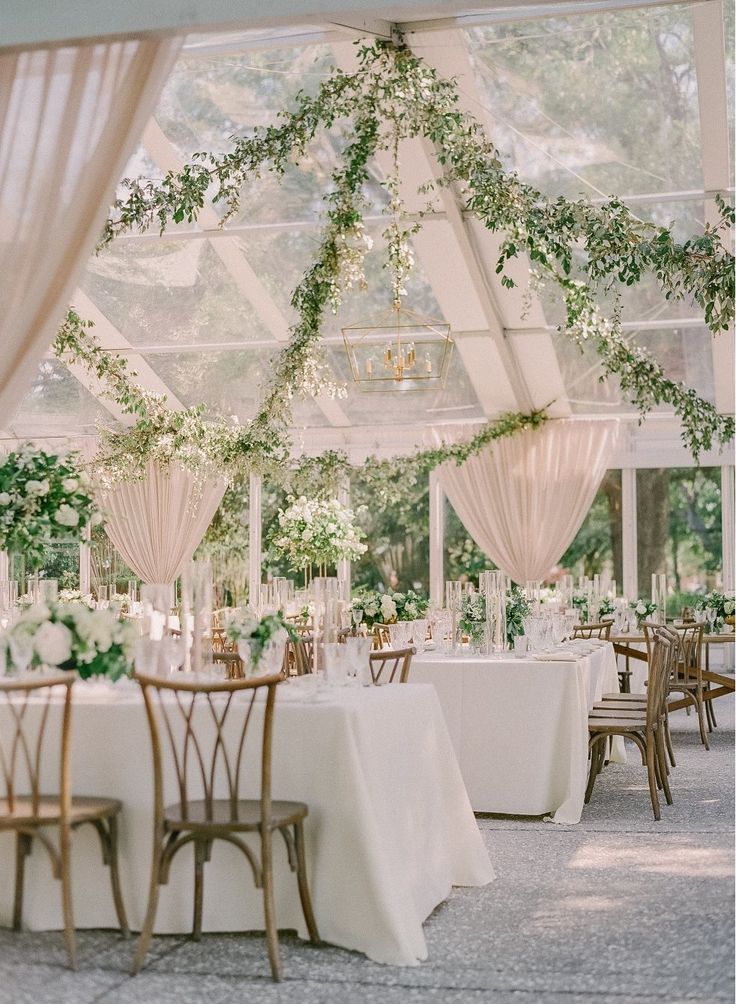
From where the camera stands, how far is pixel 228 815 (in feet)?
12.9

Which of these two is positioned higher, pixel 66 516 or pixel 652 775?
pixel 66 516

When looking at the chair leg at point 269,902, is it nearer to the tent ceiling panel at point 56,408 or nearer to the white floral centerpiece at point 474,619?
the white floral centerpiece at point 474,619

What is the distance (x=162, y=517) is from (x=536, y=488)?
13.7ft

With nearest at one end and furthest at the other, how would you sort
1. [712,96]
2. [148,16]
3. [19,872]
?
[19,872], [148,16], [712,96]

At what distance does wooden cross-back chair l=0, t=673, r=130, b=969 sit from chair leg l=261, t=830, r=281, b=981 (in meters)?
0.59

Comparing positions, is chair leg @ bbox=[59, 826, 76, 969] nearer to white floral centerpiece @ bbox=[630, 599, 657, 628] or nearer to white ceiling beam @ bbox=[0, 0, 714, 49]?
white ceiling beam @ bbox=[0, 0, 714, 49]

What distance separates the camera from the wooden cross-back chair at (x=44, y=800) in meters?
3.89

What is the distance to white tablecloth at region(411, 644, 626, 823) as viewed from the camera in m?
6.32

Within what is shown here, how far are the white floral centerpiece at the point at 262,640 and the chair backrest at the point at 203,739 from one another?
0.63 ft

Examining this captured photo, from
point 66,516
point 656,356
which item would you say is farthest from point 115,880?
point 656,356

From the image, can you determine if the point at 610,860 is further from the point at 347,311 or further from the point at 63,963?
the point at 347,311

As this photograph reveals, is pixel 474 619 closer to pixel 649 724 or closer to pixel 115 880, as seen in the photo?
pixel 649 724

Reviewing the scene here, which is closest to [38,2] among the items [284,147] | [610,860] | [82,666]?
[284,147]

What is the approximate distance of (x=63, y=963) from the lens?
3.98 meters
